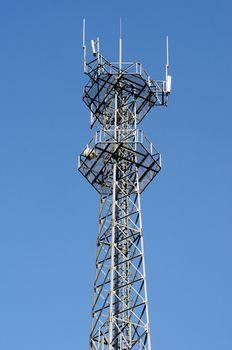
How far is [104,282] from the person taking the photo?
28.9 meters

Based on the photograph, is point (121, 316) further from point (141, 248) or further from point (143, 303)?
point (141, 248)

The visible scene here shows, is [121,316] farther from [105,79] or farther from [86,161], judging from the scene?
[105,79]

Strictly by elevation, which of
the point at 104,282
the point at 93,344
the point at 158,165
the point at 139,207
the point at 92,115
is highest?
the point at 92,115

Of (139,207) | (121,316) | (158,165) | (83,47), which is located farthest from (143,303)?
(83,47)

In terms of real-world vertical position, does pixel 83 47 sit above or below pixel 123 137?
above

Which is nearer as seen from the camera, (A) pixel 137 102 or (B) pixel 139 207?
(B) pixel 139 207

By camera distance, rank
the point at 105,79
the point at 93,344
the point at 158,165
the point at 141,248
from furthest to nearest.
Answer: the point at 105,79, the point at 158,165, the point at 141,248, the point at 93,344

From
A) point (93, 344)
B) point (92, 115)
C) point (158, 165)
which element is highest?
point (92, 115)

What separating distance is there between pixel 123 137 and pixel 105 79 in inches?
126

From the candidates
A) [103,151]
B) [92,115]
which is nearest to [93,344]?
[103,151]

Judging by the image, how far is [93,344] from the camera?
2764 cm

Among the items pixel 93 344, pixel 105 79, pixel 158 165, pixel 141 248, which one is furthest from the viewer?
pixel 105 79

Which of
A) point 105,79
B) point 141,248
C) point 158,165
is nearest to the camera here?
point 141,248

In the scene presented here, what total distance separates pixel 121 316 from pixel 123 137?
805cm
